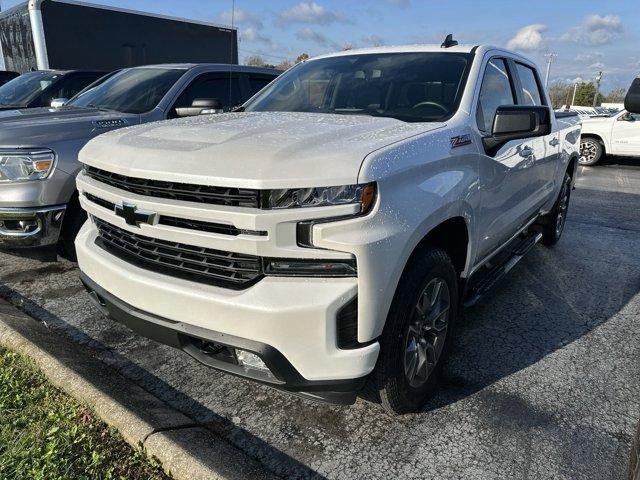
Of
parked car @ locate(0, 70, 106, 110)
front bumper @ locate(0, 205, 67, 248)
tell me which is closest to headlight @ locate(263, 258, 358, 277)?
front bumper @ locate(0, 205, 67, 248)

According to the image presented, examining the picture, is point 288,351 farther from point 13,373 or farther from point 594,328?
point 594,328

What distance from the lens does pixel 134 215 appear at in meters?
2.18

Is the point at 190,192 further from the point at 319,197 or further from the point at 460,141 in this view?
the point at 460,141

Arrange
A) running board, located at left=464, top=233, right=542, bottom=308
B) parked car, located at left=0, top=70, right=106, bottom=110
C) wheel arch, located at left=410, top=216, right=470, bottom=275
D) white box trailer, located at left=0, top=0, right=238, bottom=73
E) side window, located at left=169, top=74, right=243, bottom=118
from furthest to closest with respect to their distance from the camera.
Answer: white box trailer, located at left=0, top=0, right=238, bottom=73 < parked car, located at left=0, top=70, right=106, bottom=110 < side window, located at left=169, top=74, right=243, bottom=118 < running board, located at left=464, top=233, right=542, bottom=308 < wheel arch, located at left=410, top=216, right=470, bottom=275

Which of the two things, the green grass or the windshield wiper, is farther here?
the windshield wiper

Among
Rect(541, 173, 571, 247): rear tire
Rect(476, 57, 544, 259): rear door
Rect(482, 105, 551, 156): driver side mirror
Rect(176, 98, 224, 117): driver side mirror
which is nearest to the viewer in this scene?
Rect(482, 105, 551, 156): driver side mirror

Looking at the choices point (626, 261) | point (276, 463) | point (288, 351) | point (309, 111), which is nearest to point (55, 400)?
point (276, 463)

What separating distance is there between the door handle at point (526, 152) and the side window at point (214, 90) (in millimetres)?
2613

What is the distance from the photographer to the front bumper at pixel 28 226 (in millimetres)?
3537

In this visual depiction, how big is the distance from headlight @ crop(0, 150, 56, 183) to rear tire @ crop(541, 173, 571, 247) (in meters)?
4.49

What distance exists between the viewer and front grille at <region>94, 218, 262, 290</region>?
1951 millimetres

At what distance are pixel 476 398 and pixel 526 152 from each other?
6.09 ft

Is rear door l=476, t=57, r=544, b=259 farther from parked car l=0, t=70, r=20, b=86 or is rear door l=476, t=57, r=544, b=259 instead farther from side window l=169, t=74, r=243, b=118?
parked car l=0, t=70, r=20, b=86

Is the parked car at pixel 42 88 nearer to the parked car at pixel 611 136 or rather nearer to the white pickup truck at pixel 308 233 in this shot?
the white pickup truck at pixel 308 233
